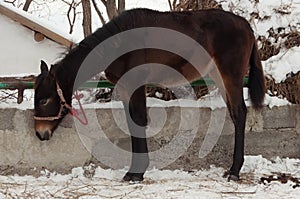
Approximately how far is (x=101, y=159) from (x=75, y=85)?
0.81 meters

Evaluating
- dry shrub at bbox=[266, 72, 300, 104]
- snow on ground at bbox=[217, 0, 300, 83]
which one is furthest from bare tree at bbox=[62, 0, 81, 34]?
dry shrub at bbox=[266, 72, 300, 104]

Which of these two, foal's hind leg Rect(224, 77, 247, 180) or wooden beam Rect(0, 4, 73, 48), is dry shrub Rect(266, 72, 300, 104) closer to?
foal's hind leg Rect(224, 77, 247, 180)

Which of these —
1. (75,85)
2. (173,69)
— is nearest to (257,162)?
(173,69)

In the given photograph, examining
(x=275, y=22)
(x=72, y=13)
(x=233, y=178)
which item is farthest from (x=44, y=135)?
(x=72, y=13)

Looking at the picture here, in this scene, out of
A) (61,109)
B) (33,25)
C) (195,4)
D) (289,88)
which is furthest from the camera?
(33,25)

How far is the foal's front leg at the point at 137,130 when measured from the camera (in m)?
4.39

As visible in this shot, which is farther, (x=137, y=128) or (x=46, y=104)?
(x=137, y=128)

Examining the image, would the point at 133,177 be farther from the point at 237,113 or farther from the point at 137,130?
the point at 237,113

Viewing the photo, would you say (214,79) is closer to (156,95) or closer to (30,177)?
(156,95)

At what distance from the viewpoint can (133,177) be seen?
433cm

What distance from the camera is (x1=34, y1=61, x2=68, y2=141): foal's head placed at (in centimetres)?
422

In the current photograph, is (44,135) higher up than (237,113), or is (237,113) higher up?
(237,113)

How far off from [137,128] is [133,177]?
18.3 inches

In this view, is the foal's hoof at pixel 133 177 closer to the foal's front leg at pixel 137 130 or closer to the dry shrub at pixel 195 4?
the foal's front leg at pixel 137 130
